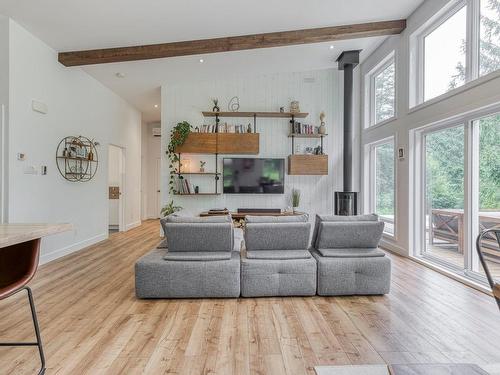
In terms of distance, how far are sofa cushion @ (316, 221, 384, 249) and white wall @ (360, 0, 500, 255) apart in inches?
71.4

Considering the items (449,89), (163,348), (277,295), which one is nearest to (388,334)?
(277,295)

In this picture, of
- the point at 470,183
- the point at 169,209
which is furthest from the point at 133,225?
the point at 470,183

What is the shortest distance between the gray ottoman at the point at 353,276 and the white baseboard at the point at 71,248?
3.81 m

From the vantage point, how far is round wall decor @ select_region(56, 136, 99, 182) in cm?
459

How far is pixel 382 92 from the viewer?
5570 millimetres

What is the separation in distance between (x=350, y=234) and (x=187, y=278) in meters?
1.71

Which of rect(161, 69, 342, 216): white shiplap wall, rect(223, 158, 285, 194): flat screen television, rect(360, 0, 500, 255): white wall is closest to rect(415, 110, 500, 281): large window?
rect(360, 0, 500, 255): white wall

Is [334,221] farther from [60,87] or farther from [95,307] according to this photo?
[60,87]

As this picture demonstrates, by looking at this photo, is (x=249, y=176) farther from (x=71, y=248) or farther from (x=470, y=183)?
(x=470, y=183)

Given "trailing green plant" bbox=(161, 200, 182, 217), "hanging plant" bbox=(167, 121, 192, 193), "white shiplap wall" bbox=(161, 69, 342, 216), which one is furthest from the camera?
"white shiplap wall" bbox=(161, 69, 342, 216)

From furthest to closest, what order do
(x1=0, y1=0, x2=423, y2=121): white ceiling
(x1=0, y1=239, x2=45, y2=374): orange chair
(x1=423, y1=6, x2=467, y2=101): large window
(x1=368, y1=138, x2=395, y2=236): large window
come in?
(x1=368, y1=138, x2=395, y2=236): large window → (x1=423, y1=6, x2=467, y2=101): large window → (x1=0, y1=0, x2=423, y2=121): white ceiling → (x1=0, y1=239, x2=45, y2=374): orange chair

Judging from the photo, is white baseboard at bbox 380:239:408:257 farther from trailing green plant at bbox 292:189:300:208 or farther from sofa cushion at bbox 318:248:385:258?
sofa cushion at bbox 318:248:385:258

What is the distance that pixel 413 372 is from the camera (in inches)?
46.5

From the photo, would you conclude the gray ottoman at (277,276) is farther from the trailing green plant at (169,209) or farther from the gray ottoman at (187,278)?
the trailing green plant at (169,209)
